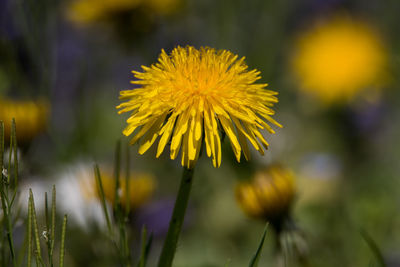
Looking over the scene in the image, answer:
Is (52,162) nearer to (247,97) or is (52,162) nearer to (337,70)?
(247,97)

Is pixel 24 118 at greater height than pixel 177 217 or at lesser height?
greater

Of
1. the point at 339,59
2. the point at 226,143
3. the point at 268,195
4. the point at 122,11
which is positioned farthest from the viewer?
the point at 339,59

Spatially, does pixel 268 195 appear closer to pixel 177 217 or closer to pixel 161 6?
pixel 177 217

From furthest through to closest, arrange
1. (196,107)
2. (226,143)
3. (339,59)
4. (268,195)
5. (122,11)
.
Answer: (339,59) → (122,11) → (226,143) → (268,195) → (196,107)

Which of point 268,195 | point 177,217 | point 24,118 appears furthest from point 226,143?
point 177,217

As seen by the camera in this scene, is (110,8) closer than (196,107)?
No

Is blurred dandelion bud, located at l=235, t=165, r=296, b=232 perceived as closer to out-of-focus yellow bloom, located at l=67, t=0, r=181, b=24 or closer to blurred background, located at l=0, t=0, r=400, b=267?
blurred background, located at l=0, t=0, r=400, b=267

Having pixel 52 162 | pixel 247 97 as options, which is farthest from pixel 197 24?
pixel 247 97
